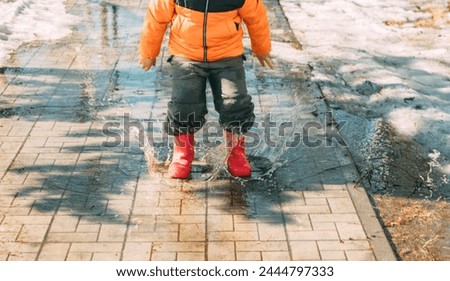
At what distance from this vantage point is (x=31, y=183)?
15.6 feet

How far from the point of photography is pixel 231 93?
15.2 feet

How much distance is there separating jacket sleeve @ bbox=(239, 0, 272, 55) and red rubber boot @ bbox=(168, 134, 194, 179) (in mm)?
989

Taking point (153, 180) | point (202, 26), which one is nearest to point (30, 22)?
point (153, 180)

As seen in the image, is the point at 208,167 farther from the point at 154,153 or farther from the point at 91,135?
the point at 91,135

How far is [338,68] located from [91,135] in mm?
3612

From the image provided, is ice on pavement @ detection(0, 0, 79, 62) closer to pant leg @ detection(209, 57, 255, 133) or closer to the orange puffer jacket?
the orange puffer jacket

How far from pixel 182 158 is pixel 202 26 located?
3.88 feet

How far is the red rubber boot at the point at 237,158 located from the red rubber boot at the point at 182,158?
13.6 inches

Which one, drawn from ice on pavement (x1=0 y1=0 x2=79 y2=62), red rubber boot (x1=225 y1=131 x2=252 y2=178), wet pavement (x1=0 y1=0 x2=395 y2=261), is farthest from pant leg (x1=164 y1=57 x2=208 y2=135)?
ice on pavement (x1=0 y1=0 x2=79 y2=62)

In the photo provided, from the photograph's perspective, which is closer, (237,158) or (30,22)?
(237,158)

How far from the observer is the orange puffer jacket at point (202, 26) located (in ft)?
14.5

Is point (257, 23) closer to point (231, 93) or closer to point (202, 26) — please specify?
point (202, 26)
